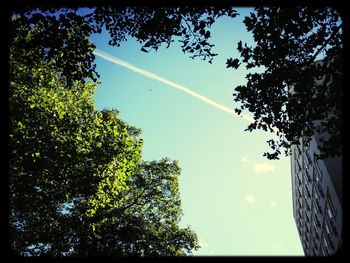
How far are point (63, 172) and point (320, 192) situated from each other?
101 ft

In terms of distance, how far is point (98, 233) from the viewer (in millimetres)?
16453

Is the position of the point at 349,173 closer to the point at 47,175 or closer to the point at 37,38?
the point at 37,38

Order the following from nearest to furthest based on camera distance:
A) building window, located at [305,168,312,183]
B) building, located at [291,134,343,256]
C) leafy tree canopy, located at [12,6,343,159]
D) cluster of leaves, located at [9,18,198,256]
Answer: leafy tree canopy, located at [12,6,343,159] → cluster of leaves, located at [9,18,198,256] → building, located at [291,134,343,256] → building window, located at [305,168,312,183]

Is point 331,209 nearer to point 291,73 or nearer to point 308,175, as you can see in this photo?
point 308,175

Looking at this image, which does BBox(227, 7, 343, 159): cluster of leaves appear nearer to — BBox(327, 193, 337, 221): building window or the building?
the building

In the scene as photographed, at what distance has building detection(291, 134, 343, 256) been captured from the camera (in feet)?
88.8

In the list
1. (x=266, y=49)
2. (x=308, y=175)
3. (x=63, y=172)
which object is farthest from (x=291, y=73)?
(x=308, y=175)

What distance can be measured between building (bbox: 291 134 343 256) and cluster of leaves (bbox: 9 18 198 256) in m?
15.1

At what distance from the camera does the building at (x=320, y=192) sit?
88.8ft

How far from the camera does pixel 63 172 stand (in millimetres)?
14633

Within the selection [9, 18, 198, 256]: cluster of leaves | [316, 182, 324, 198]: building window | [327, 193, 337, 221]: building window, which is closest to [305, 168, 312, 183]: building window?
[316, 182, 324, 198]: building window

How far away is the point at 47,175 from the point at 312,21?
1351 cm

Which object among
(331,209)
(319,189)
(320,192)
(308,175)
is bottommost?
(331,209)

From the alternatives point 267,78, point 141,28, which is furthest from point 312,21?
point 141,28
